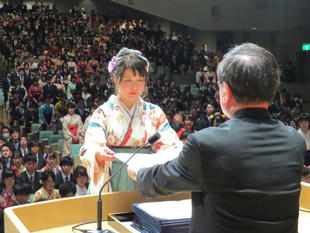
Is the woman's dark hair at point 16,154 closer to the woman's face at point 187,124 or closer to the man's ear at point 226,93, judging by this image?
the woman's face at point 187,124

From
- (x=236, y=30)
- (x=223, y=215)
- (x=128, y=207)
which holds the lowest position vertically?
(x=128, y=207)

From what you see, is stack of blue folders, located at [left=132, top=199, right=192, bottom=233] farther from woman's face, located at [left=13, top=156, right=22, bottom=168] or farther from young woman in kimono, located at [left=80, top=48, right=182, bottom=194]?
woman's face, located at [left=13, top=156, right=22, bottom=168]

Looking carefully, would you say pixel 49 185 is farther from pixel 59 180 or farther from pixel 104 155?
pixel 104 155

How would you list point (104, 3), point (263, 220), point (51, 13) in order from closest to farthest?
point (263, 220) → point (51, 13) → point (104, 3)

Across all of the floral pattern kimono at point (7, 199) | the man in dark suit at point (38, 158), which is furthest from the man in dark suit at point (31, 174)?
the floral pattern kimono at point (7, 199)

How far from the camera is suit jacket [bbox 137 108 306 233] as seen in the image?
767mm

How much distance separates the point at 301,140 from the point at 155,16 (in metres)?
13.1

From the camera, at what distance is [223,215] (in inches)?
30.3

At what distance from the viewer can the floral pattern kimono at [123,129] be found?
63.5 inches

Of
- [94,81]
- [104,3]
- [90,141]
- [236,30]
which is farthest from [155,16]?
[90,141]

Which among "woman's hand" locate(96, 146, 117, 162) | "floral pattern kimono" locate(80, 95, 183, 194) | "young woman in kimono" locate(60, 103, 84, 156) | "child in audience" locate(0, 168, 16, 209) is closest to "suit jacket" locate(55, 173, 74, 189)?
"child in audience" locate(0, 168, 16, 209)

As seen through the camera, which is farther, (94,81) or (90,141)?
(94,81)

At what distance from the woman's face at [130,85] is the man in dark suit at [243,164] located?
0.82 m

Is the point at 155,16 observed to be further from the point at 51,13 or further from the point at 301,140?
the point at 301,140
